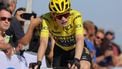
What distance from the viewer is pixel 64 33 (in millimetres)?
6375

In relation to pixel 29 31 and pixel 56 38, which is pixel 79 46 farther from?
pixel 29 31

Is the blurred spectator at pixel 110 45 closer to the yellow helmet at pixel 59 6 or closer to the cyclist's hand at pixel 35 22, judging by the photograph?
the cyclist's hand at pixel 35 22

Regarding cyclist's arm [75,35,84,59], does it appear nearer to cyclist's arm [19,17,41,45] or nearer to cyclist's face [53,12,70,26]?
cyclist's face [53,12,70,26]

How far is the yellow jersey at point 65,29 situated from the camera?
6126mm

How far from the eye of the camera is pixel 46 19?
20.4 feet

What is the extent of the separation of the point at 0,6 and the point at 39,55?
5.20 feet

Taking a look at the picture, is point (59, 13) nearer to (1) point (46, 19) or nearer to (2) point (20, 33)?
(1) point (46, 19)

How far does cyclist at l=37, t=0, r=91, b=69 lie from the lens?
18.7 feet

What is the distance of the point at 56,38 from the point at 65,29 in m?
0.31

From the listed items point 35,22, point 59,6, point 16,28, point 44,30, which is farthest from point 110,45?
point 59,6

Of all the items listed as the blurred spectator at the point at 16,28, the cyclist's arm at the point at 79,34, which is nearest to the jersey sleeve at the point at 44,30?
the cyclist's arm at the point at 79,34

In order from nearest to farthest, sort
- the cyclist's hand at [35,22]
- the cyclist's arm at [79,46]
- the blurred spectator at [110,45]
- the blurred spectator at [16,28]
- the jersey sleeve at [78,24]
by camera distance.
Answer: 1. the cyclist's arm at [79,46]
2. the jersey sleeve at [78,24]
3. the blurred spectator at [16,28]
4. the cyclist's hand at [35,22]
5. the blurred spectator at [110,45]

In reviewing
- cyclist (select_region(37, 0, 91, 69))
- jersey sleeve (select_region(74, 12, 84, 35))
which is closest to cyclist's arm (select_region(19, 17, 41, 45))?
cyclist (select_region(37, 0, 91, 69))

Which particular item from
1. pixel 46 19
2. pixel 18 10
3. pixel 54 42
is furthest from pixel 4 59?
pixel 18 10
